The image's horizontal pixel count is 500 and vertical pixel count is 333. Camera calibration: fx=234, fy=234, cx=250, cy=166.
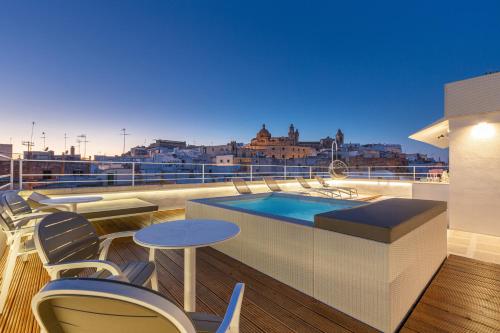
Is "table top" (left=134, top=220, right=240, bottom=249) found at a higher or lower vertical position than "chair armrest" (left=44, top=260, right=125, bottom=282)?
higher

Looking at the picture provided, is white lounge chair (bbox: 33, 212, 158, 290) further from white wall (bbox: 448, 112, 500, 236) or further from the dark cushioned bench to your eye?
white wall (bbox: 448, 112, 500, 236)

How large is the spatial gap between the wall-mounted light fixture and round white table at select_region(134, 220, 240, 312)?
16.3 ft

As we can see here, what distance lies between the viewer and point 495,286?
7.07 feet

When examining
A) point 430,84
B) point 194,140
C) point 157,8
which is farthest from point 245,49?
point 430,84

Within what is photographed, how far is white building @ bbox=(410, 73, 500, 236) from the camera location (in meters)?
3.98

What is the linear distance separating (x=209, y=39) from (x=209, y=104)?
7.57 meters

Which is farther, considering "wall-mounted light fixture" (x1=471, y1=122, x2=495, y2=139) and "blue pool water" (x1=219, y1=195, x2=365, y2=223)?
"blue pool water" (x1=219, y1=195, x2=365, y2=223)

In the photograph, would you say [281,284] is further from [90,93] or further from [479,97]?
[90,93]

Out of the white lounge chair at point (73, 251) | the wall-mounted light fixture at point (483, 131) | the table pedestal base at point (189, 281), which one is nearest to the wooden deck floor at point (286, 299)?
the table pedestal base at point (189, 281)

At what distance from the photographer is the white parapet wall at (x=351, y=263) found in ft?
5.19

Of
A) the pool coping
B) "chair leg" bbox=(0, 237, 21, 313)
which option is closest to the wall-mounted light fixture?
the pool coping

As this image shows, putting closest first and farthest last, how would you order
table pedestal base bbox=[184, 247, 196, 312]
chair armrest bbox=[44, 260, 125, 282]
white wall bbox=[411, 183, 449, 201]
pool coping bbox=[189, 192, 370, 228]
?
chair armrest bbox=[44, 260, 125, 282], table pedestal base bbox=[184, 247, 196, 312], pool coping bbox=[189, 192, 370, 228], white wall bbox=[411, 183, 449, 201]

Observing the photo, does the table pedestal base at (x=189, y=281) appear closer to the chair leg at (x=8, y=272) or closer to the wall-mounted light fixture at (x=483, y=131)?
the chair leg at (x=8, y=272)

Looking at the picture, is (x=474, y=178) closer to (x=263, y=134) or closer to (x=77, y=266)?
(x=77, y=266)
